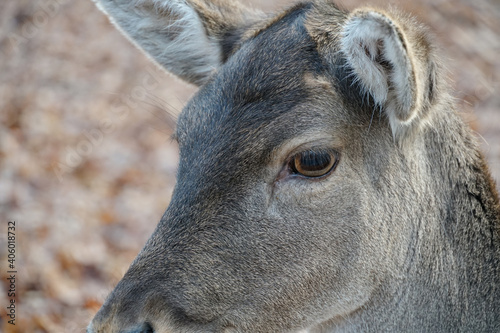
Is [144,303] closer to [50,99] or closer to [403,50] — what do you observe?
[403,50]

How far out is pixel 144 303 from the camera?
343 cm

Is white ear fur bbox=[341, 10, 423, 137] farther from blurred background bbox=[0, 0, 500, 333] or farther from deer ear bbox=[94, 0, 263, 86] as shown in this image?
blurred background bbox=[0, 0, 500, 333]

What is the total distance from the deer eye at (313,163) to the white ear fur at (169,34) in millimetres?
1559

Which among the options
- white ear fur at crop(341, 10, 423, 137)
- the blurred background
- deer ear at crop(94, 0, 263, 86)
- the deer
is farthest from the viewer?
the blurred background

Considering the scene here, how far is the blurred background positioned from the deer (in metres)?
2.05

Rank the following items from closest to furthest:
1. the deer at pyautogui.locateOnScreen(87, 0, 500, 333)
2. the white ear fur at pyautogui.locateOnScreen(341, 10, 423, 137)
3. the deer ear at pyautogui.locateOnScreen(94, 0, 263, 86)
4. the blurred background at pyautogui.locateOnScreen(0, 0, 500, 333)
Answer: the white ear fur at pyautogui.locateOnScreen(341, 10, 423, 137) < the deer at pyautogui.locateOnScreen(87, 0, 500, 333) < the deer ear at pyautogui.locateOnScreen(94, 0, 263, 86) < the blurred background at pyautogui.locateOnScreen(0, 0, 500, 333)

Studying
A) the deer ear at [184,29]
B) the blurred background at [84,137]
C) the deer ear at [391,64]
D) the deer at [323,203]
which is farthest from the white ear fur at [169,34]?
the deer ear at [391,64]

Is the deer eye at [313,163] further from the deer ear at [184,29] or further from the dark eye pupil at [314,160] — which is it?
the deer ear at [184,29]

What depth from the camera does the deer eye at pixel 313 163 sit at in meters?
3.60

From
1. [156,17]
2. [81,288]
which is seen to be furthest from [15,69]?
[156,17]

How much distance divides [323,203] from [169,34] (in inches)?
86.0

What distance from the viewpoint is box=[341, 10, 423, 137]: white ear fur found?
326 centimetres

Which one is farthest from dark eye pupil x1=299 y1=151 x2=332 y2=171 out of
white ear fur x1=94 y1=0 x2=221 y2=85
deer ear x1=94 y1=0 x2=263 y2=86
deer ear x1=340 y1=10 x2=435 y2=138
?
white ear fur x1=94 y1=0 x2=221 y2=85

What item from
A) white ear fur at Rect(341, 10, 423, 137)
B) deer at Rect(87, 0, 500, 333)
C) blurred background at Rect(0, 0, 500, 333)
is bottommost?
blurred background at Rect(0, 0, 500, 333)
